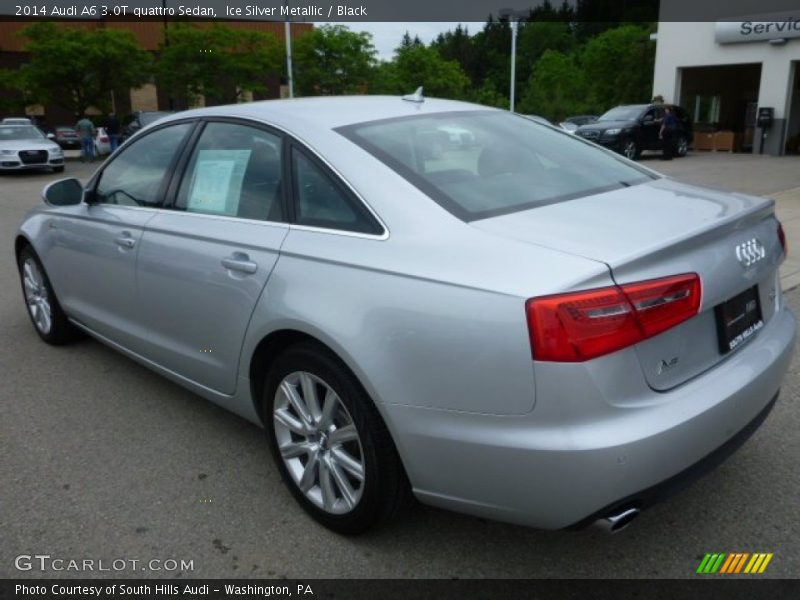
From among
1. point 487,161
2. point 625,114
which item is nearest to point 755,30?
point 625,114

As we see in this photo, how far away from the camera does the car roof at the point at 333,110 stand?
9.97ft

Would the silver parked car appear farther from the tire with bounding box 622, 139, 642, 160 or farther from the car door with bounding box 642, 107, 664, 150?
the car door with bounding box 642, 107, 664, 150

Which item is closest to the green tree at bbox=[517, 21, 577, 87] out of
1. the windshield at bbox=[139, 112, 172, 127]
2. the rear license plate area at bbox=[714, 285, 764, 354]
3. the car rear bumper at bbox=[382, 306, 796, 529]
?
the windshield at bbox=[139, 112, 172, 127]

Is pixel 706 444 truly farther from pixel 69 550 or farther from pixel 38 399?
pixel 38 399

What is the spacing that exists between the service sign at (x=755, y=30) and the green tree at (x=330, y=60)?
15.8 m

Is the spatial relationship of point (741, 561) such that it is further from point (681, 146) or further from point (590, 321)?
point (681, 146)

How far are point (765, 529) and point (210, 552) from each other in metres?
2.10

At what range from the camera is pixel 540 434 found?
2.08 metres

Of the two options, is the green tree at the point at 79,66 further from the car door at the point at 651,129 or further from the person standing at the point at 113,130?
the car door at the point at 651,129

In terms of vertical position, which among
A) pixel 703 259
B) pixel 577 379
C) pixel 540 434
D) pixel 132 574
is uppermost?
pixel 703 259

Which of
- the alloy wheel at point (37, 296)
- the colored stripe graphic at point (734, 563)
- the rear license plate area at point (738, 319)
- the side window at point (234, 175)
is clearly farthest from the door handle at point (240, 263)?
the alloy wheel at point (37, 296)

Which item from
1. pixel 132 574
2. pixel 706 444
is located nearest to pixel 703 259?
pixel 706 444

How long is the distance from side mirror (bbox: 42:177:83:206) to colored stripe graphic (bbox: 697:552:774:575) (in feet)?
12.5

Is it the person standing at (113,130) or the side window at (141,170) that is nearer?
the side window at (141,170)
